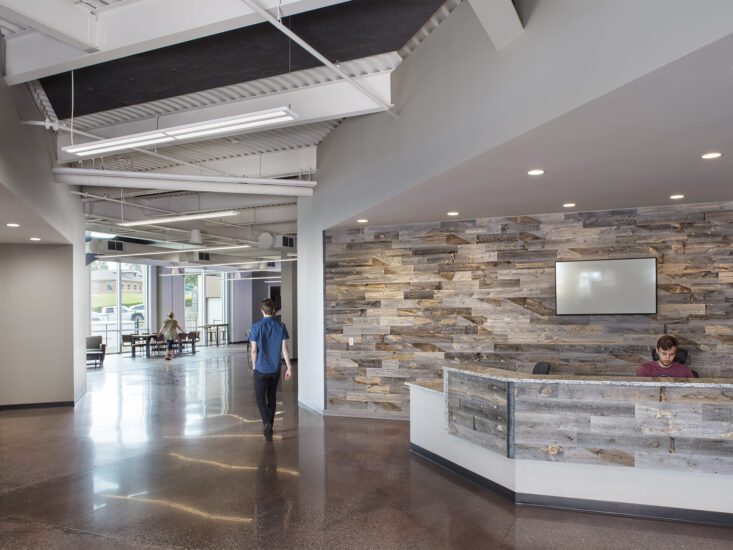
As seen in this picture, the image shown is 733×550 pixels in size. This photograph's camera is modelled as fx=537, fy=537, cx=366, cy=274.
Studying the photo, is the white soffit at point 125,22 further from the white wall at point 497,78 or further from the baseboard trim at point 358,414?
the baseboard trim at point 358,414

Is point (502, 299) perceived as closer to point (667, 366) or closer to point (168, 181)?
point (667, 366)

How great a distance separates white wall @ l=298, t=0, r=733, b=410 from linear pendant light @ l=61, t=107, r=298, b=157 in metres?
1.31

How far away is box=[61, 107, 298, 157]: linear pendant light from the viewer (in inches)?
166

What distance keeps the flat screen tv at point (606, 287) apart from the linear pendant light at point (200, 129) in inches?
170

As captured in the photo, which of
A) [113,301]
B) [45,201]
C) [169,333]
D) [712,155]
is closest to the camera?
[712,155]

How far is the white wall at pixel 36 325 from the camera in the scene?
29.1ft

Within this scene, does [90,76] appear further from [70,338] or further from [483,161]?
[70,338]

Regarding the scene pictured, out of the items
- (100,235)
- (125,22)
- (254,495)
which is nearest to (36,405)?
(254,495)

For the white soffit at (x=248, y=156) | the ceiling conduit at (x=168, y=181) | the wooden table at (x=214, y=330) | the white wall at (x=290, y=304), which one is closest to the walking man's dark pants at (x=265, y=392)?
the ceiling conduit at (x=168, y=181)

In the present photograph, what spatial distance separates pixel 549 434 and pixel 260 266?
19239mm

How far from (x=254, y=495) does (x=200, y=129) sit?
3.14m

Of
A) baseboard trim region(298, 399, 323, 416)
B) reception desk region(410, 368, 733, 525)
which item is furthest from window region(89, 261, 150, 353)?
reception desk region(410, 368, 733, 525)

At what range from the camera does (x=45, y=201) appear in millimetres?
6934

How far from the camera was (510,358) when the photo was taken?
717cm
